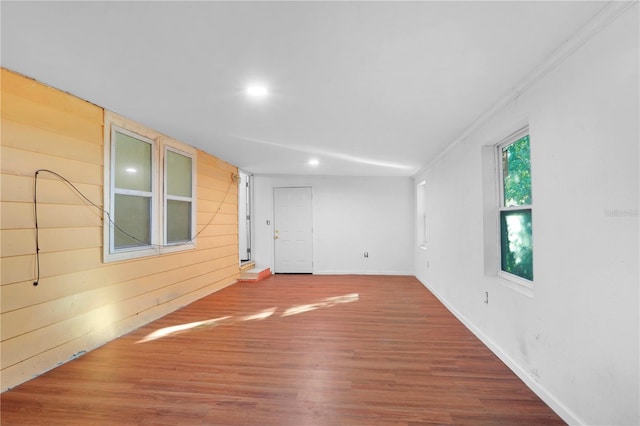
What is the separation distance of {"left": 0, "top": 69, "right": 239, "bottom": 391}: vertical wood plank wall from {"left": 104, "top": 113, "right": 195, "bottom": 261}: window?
12cm

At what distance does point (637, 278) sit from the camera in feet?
4.27

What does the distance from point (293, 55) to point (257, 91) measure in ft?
2.01

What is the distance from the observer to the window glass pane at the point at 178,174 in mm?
3854

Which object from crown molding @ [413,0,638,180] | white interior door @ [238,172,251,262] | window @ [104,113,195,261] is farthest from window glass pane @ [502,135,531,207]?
white interior door @ [238,172,251,262]

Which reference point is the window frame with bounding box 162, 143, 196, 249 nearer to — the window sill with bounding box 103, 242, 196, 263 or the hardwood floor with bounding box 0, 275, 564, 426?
the window sill with bounding box 103, 242, 196, 263

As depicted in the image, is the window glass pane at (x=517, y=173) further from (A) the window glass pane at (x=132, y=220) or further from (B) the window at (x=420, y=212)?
(A) the window glass pane at (x=132, y=220)

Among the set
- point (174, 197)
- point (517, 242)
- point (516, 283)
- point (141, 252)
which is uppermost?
point (174, 197)

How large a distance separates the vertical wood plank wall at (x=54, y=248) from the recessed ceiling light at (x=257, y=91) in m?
1.63

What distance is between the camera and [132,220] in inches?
127

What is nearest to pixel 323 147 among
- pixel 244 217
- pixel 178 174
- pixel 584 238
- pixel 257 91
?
pixel 257 91

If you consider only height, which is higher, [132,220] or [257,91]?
[257,91]

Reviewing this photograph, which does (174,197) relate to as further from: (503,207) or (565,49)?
(565,49)

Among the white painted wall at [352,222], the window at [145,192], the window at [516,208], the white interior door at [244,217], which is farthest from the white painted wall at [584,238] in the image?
the white interior door at [244,217]

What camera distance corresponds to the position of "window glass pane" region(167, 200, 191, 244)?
387 cm
